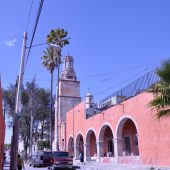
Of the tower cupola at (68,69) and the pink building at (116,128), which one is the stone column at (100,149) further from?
the tower cupola at (68,69)

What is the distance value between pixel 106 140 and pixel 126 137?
16.8 ft

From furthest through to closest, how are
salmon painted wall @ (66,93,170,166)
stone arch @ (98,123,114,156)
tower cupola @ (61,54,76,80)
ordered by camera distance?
tower cupola @ (61,54,76,80)
stone arch @ (98,123,114,156)
salmon painted wall @ (66,93,170,166)

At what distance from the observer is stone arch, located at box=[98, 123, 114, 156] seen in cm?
3052

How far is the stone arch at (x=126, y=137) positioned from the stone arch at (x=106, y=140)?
9.32 feet

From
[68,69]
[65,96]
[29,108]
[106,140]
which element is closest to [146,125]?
[106,140]

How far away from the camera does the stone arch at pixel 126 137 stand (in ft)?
85.0

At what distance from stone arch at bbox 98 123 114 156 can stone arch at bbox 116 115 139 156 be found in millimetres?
2842

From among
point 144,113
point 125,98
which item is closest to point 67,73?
point 125,98

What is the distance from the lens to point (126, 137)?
2781 centimetres

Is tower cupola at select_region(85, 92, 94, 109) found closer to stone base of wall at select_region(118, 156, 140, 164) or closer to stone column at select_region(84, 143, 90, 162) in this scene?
stone column at select_region(84, 143, 90, 162)

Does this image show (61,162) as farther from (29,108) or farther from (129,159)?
(29,108)

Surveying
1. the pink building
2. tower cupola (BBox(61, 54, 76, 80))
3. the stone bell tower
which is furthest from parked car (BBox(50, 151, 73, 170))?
tower cupola (BBox(61, 54, 76, 80))

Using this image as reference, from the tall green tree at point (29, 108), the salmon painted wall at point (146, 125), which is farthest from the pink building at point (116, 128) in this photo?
the tall green tree at point (29, 108)

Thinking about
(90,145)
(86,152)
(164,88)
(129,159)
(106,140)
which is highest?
(164,88)
